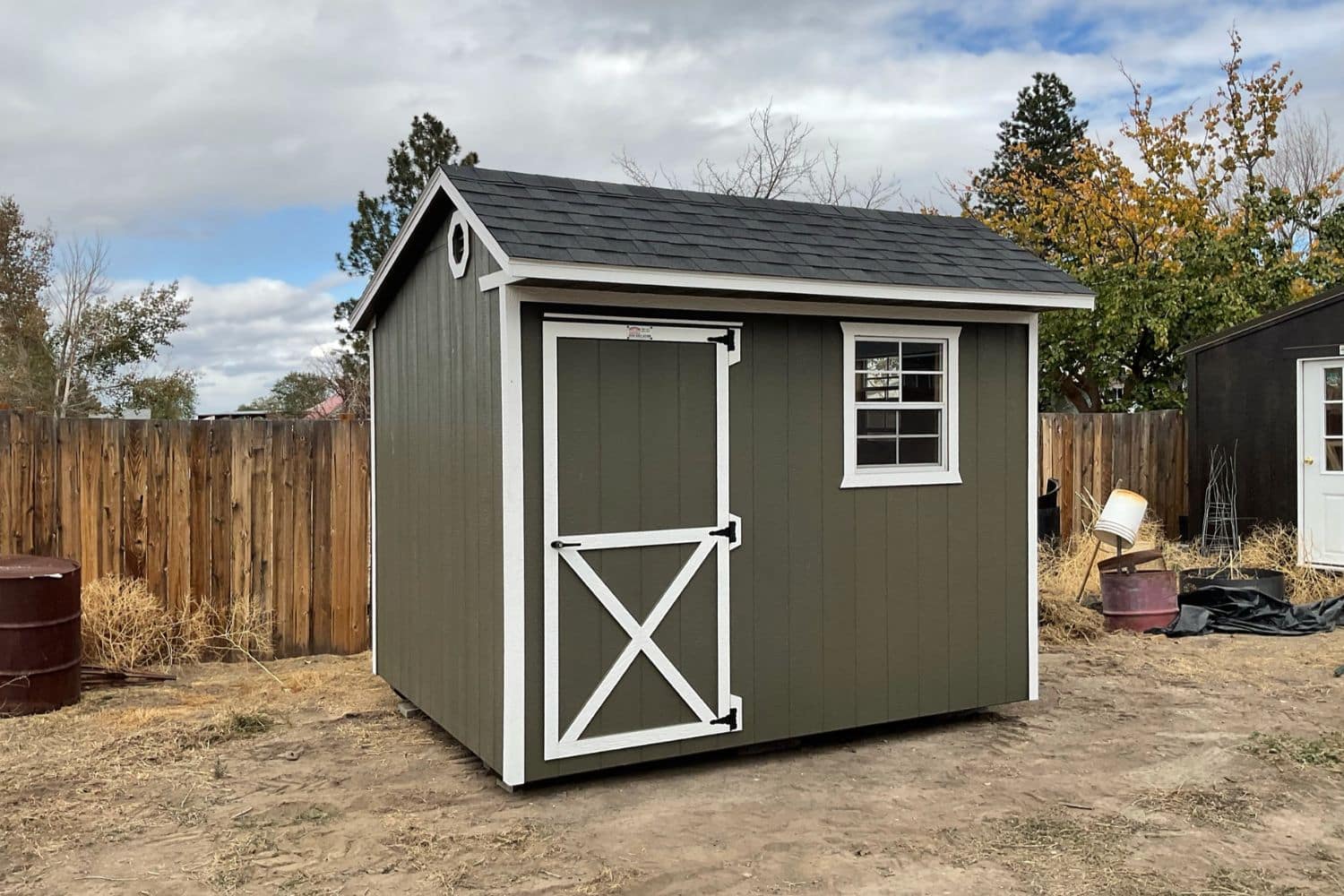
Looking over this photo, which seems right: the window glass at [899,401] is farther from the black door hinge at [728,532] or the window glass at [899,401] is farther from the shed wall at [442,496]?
the shed wall at [442,496]

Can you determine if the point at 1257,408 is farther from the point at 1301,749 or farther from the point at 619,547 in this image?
the point at 619,547

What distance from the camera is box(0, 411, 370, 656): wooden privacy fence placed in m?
6.50

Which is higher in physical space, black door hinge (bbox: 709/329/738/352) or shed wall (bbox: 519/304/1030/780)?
black door hinge (bbox: 709/329/738/352)

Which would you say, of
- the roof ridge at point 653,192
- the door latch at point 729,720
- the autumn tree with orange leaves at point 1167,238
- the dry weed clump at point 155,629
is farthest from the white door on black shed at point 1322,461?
the dry weed clump at point 155,629

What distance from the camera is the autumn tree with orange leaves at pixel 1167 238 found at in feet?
49.9

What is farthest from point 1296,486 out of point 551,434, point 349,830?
point 349,830

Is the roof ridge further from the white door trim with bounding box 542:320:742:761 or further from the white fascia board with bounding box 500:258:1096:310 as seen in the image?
the white door trim with bounding box 542:320:742:761

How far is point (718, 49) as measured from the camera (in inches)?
521

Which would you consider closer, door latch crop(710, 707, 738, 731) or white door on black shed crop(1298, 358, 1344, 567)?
door latch crop(710, 707, 738, 731)

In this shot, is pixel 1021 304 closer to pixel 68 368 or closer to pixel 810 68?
pixel 810 68

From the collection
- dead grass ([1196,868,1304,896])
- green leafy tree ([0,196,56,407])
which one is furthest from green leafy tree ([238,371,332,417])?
dead grass ([1196,868,1304,896])

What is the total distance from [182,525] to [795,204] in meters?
4.25

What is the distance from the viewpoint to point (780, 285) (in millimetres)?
4766

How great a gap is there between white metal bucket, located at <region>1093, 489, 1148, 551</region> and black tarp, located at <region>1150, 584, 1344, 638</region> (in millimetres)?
729
